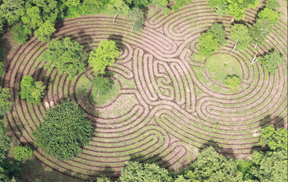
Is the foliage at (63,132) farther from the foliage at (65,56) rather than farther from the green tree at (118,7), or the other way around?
the green tree at (118,7)

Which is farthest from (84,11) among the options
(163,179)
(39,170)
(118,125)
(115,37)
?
(163,179)

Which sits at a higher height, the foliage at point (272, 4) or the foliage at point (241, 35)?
the foliage at point (272, 4)

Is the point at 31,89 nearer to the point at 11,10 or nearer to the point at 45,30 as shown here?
the point at 45,30

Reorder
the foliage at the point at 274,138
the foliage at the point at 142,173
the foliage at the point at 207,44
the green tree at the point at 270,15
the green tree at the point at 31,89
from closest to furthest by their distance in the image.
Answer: the foliage at the point at 142,173 < the green tree at the point at 31,89 < the foliage at the point at 274,138 < the foliage at the point at 207,44 < the green tree at the point at 270,15

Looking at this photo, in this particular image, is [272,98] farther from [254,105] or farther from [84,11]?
[84,11]

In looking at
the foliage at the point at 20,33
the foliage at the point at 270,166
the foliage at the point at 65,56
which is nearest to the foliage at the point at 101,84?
the foliage at the point at 65,56

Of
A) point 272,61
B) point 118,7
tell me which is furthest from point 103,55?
point 272,61
